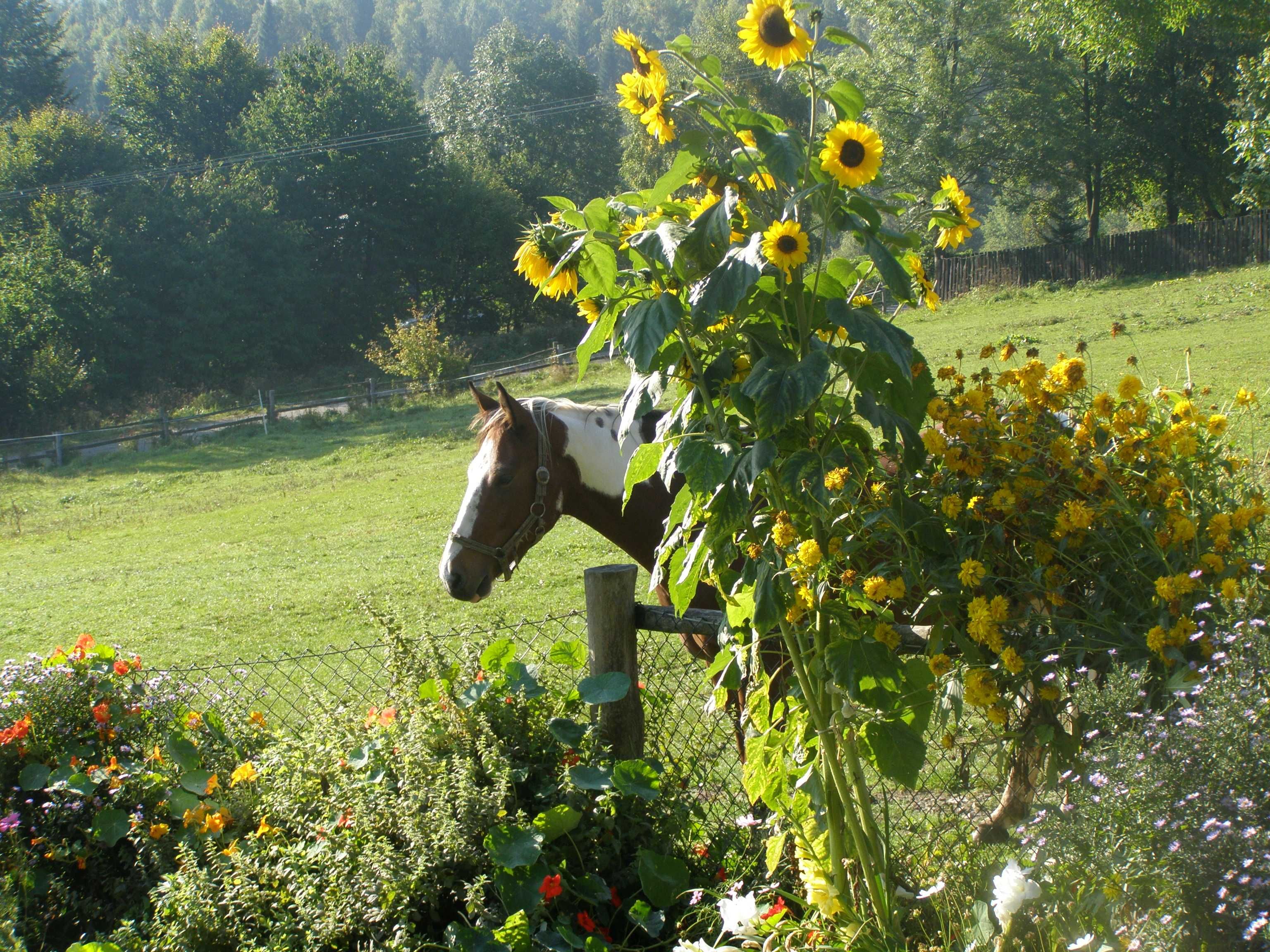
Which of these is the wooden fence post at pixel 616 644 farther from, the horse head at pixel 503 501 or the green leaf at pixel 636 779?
the horse head at pixel 503 501

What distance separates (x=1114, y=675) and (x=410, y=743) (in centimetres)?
178

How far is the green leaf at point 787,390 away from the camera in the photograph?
70.5 inches

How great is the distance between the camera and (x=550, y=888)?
2334 millimetres

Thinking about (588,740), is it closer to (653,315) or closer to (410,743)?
(410,743)

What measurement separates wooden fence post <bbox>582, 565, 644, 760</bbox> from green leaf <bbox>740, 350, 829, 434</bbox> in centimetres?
118

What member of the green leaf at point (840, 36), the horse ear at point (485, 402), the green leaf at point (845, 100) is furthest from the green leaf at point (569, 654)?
the green leaf at point (840, 36)

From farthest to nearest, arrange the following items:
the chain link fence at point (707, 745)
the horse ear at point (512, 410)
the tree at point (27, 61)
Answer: the tree at point (27, 61) → the horse ear at point (512, 410) → the chain link fence at point (707, 745)

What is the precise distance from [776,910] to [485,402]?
6.90 feet

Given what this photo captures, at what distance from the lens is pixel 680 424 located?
7.29ft

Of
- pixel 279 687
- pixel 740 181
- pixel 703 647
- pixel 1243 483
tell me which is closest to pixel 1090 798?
pixel 1243 483

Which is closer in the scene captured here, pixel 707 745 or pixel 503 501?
pixel 503 501

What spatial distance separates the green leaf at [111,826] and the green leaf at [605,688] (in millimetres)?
1498

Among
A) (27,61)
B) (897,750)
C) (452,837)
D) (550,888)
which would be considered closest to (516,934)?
(550,888)

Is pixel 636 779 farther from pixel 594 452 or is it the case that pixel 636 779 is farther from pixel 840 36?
pixel 840 36
